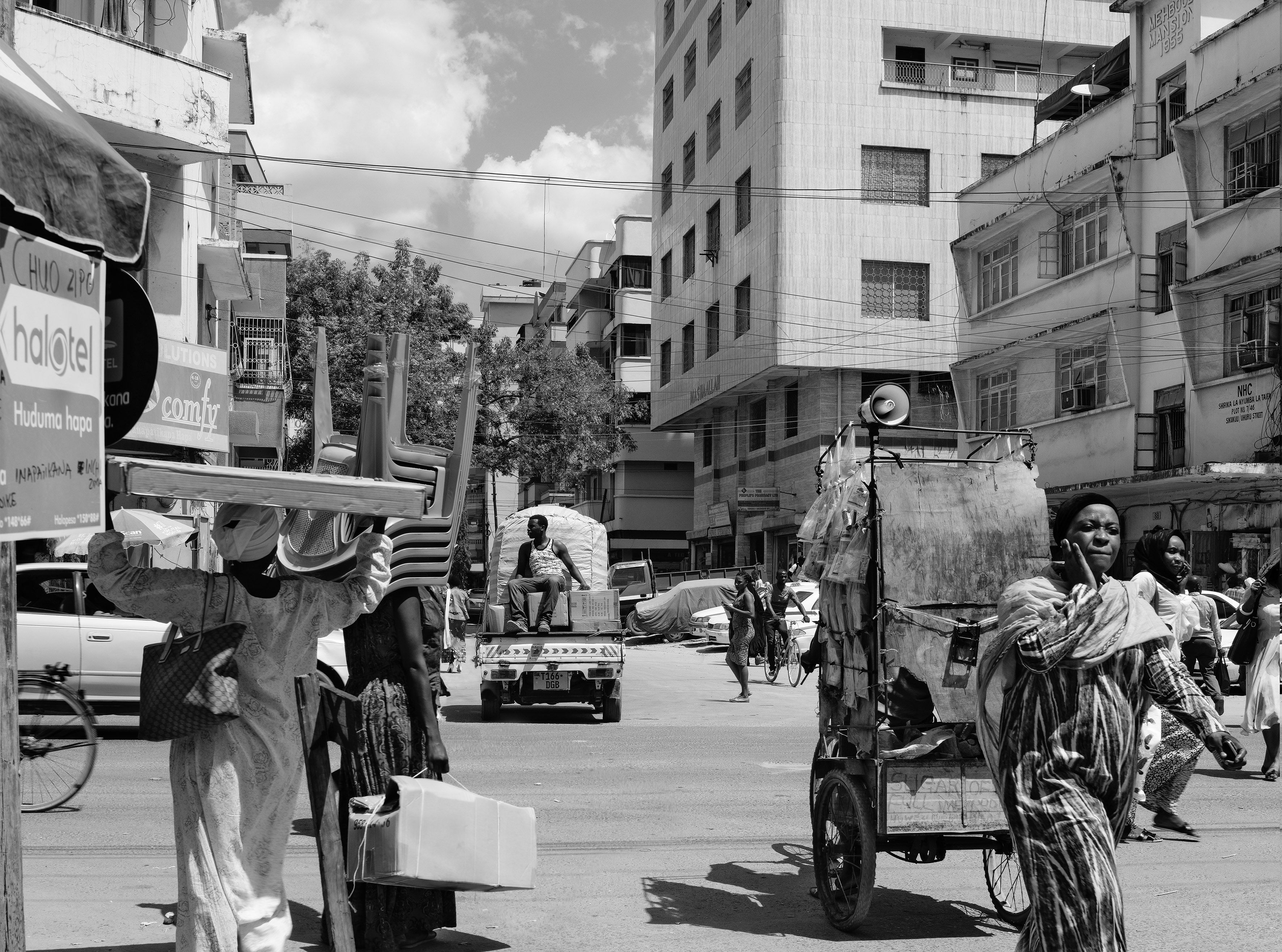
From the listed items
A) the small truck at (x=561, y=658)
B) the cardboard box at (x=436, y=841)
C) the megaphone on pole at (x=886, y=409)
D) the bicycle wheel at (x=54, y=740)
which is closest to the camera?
the cardboard box at (x=436, y=841)

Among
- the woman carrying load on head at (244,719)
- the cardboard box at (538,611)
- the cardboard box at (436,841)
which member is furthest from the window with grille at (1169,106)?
the woman carrying load on head at (244,719)

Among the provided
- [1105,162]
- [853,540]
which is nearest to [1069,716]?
[853,540]

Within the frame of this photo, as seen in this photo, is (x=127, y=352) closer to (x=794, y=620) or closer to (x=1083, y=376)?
(x=794, y=620)

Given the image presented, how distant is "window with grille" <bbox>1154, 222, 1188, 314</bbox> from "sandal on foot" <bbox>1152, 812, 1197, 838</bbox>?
18.4 m

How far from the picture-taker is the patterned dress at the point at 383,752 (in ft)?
17.4

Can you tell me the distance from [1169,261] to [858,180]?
1305 cm

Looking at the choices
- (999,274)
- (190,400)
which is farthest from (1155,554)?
(999,274)

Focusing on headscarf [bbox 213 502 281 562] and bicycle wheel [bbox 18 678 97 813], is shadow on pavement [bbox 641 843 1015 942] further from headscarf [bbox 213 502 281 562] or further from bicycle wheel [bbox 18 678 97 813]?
bicycle wheel [bbox 18 678 97 813]

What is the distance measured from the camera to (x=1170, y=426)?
85.3ft

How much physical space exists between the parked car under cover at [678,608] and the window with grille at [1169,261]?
11691 mm

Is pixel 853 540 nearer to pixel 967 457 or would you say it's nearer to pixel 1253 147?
pixel 967 457

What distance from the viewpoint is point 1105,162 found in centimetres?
2697

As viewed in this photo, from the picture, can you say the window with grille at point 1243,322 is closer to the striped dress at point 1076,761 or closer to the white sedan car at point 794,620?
the white sedan car at point 794,620

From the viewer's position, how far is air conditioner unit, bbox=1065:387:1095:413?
28000 mm
